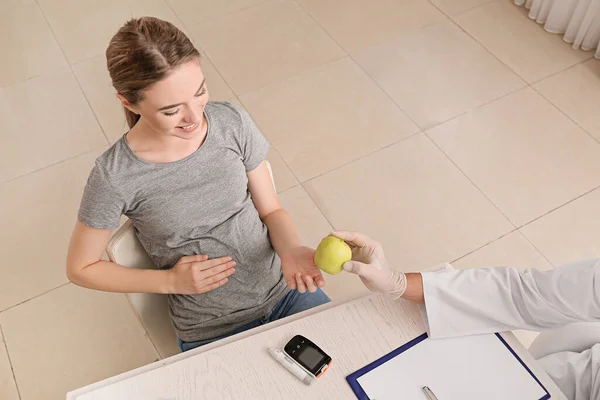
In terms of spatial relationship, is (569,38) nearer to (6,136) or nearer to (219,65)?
(219,65)

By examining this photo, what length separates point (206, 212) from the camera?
4.14ft

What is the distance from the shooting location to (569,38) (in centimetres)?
280

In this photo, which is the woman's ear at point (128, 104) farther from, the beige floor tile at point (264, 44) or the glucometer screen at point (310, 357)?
the beige floor tile at point (264, 44)

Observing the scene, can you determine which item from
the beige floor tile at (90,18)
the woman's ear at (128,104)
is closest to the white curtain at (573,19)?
the beige floor tile at (90,18)

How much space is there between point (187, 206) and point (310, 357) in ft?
1.45

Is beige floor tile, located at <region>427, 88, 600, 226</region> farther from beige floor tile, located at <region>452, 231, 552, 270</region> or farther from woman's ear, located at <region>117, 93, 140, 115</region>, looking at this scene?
woman's ear, located at <region>117, 93, 140, 115</region>

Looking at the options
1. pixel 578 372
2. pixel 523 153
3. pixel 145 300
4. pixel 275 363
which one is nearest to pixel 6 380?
pixel 145 300

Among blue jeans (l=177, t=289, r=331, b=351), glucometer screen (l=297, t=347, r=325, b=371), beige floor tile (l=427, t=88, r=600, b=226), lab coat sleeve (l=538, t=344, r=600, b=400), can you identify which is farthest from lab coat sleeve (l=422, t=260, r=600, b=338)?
beige floor tile (l=427, t=88, r=600, b=226)

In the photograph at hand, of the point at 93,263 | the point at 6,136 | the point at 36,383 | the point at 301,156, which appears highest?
the point at 93,263

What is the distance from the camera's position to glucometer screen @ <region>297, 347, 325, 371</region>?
3.30 ft

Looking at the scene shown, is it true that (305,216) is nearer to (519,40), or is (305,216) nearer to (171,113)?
(171,113)

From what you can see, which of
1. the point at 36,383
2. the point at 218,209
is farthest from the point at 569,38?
the point at 36,383

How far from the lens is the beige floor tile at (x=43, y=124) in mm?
2354

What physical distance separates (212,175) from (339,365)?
50 cm
